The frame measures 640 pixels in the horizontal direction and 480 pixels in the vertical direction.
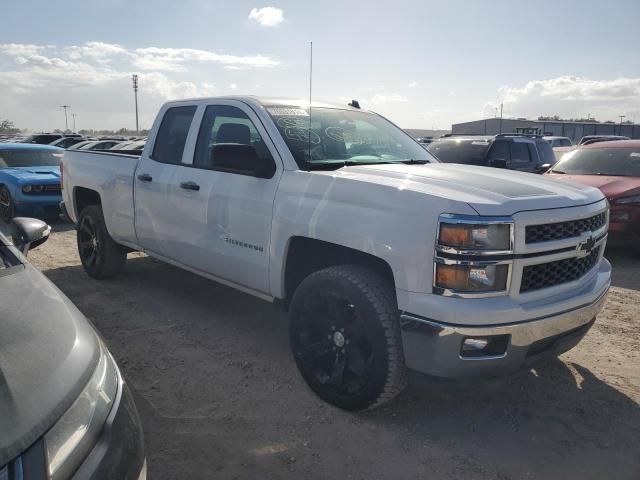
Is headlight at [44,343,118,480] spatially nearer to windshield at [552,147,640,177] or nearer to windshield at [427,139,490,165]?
windshield at [552,147,640,177]

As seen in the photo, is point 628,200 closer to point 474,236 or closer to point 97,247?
point 474,236

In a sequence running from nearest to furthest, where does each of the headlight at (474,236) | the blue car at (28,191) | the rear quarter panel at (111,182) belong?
the headlight at (474,236) < the rear quarter panel at (111,182) < the blue car at (28,191)

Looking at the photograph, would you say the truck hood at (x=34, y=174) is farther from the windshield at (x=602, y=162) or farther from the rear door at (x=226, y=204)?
the windshield at (x=602, y=162)

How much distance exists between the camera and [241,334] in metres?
4.41

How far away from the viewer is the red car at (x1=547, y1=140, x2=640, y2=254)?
22.7ft

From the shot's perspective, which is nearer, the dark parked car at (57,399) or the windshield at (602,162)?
the dark parked car at (57,399)

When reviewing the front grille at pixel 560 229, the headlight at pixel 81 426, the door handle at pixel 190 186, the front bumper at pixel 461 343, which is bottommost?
the front bumper at pixel 461 343

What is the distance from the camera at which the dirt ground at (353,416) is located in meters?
2.72

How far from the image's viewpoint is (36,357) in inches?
69.6

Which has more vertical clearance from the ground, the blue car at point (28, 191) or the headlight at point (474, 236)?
the headlight at point (474, 236)

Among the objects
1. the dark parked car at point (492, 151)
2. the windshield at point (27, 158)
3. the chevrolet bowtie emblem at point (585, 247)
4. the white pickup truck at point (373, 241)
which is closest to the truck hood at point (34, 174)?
the windshield at point (27, 158)

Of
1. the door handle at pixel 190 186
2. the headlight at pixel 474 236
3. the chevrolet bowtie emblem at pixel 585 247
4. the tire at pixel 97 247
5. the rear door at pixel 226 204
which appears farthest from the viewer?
the tire at pixel 97 247

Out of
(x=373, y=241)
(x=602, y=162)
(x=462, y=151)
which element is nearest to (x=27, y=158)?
(x=462, y=151)

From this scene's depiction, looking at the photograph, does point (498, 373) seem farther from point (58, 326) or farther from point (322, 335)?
point (58, 326)
